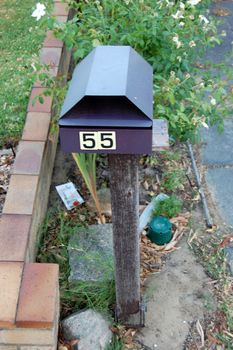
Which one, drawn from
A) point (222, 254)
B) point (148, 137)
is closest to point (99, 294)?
point (222, 254)

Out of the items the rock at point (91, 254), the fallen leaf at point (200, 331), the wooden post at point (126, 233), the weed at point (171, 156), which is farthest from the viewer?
the weed at point (171, 156)

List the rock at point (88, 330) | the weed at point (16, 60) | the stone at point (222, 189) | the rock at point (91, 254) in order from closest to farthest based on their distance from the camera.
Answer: the rock at point (88, 330) < the rock at point (91, 254) < the stone at point (222, 189) < the weed at point (16, 60)

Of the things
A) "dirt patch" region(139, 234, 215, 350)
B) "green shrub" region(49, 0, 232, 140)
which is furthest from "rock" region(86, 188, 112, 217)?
"green shrub" region(49, 0, 232, 140)

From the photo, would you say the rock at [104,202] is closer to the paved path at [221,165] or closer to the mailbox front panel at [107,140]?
the paved path at [221,165]

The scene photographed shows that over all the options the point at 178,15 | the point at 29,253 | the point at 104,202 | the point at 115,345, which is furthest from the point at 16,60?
the point at 115,345


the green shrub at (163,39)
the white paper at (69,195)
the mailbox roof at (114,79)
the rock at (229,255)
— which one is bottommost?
the rock at (229,255)

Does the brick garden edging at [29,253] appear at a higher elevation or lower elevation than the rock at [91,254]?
higher

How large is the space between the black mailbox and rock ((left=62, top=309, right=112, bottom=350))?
3.67 ft

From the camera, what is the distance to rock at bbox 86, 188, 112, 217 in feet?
11.0

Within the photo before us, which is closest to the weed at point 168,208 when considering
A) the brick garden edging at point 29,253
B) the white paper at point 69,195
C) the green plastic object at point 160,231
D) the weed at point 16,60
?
the green plastic object at point 160,231

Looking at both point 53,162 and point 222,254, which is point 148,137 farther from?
point 53,162

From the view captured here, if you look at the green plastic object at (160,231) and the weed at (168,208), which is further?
the weed at (168,208)

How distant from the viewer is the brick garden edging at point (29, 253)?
223cm

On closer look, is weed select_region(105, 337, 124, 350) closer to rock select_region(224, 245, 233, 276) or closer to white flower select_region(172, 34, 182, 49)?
rock select_region(224, 245, 233, 276)
